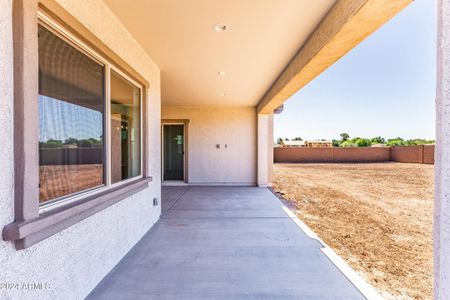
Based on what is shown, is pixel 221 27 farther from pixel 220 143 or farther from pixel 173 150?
pixel 173 150

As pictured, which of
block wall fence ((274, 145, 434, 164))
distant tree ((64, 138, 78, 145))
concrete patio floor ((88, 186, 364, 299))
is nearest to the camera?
distant tree ((64, 138, 78, 145))

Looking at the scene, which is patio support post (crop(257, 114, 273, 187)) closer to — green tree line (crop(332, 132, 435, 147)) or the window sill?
the window sill

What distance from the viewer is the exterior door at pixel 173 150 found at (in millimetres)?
8367

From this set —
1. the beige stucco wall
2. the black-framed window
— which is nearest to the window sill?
the black-framed window

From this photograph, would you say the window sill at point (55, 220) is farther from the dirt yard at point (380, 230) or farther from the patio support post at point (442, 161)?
the dirt yard at point (380, 230)

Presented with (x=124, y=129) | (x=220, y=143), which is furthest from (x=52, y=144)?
(x=220, y=143)

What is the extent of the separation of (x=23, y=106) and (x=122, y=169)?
Answer: 5.50 feet

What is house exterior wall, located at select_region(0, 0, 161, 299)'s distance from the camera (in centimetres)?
132

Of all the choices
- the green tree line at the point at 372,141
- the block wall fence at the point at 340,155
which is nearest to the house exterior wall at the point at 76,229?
the block wall fence at the point at 340,155

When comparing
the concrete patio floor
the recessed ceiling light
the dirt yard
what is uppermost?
the recessed ceiling light

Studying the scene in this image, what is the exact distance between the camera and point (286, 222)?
4141mm

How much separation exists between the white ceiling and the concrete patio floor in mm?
2760

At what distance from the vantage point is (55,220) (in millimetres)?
1616

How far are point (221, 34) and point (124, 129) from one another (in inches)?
69.5
